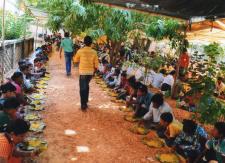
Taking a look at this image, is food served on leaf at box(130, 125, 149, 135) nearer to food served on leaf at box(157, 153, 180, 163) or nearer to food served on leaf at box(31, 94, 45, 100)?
food served on leaf at box(157, 153, 180, 163)

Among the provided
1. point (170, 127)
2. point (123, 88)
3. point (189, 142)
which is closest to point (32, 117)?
point (170, 127)

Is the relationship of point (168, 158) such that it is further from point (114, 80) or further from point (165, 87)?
point (114, 80)

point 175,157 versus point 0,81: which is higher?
point 0,81

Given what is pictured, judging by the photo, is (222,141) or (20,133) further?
(222,141)

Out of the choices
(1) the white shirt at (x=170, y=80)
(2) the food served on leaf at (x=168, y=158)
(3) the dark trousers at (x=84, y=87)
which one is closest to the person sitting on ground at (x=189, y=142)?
(2) the food served on leaf at (x=168, y=158)

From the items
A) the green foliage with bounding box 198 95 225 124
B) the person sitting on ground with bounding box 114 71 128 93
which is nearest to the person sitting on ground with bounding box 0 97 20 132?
the green foliage with bounding box 198 95 225 124

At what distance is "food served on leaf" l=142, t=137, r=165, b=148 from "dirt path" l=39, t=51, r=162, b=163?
0.13m

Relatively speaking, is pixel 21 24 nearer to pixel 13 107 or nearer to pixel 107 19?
pixel 107 19

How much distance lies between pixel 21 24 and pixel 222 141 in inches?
414

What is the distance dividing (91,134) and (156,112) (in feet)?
4.89

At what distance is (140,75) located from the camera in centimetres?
1130

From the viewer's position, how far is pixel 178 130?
5.58m

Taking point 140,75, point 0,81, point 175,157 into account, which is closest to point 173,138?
point 175,157

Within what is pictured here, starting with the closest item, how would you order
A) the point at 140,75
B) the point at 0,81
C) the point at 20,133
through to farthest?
the point at 20,133, the point at 0,81, the point at 140,75
